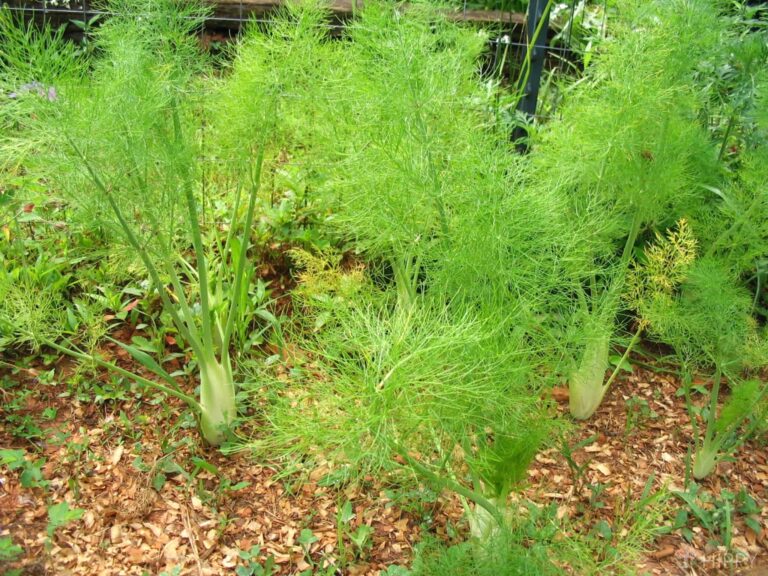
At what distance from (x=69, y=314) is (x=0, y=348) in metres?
0.23

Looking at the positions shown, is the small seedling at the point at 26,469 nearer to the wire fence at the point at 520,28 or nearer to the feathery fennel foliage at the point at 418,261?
the feathery fennel foliage at the point at 418,261

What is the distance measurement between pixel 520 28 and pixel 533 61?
100cm

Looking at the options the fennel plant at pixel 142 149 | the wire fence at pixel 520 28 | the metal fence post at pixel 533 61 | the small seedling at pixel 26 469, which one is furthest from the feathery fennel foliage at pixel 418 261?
the small seedling at pixel 26 469

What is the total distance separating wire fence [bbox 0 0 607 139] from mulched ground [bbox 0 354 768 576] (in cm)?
123

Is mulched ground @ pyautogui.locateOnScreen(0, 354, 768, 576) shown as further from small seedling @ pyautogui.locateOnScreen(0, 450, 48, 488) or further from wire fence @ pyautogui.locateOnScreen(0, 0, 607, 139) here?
wire fence @ pyautogui.locateOnScreen(0, 0, 607, 139)

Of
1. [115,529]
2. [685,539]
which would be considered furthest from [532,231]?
[115,529]

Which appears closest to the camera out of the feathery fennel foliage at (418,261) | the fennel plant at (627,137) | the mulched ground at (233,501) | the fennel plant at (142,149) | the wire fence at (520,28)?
the feathery fennel foliage at (418,261)

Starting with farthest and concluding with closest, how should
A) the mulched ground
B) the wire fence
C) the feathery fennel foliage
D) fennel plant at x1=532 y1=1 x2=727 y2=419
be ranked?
the wire fence → fennel plant at x1=532 y1=1 x2=727 y2=419 → the mulched ground → the feathery fennel foliage

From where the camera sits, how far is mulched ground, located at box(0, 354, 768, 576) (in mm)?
1938

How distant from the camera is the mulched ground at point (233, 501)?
1.94 m

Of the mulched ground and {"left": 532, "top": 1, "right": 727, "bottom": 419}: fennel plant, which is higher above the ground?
{"left": 532, "top": 1, "right": 727, "bottom": 419}: fennel plant

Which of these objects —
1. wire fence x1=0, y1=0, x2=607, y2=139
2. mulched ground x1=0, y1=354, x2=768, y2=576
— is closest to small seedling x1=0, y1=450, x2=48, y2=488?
mulched ground x1=0, y1=354, x2=768, y2=576

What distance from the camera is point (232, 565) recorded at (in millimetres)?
1924

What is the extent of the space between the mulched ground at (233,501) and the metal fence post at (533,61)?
133cm
